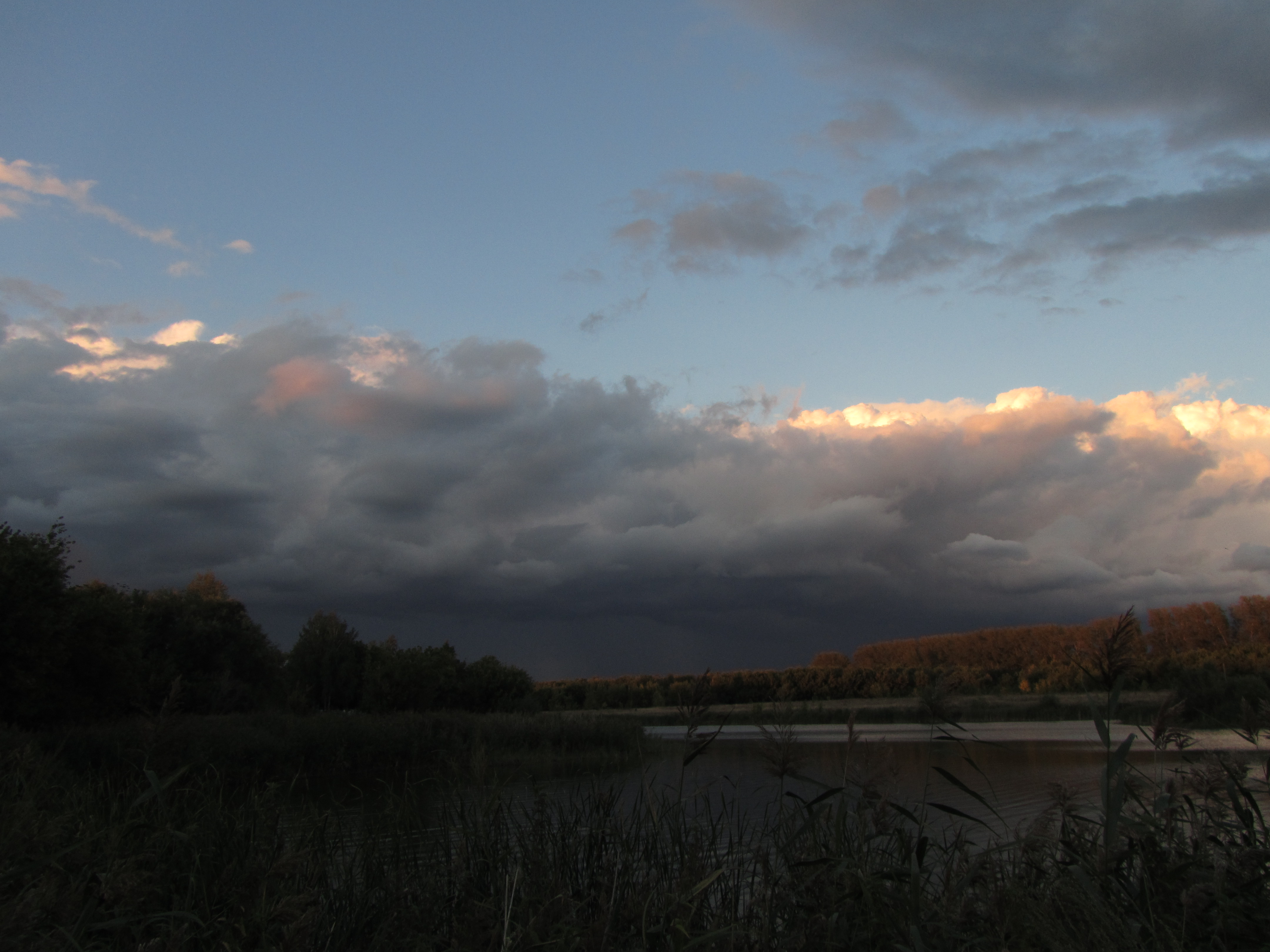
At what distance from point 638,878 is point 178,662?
4031cm

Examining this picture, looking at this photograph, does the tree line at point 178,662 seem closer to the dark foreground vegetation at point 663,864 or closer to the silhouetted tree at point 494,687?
the silhouetted tree at point 494,687

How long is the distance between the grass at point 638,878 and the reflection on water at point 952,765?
0.18 m

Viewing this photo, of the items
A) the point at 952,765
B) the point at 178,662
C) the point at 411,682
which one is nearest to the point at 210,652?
the point at 178,662

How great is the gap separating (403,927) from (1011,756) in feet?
79.6

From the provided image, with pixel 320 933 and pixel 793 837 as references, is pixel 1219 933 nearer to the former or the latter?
pixel 793 837

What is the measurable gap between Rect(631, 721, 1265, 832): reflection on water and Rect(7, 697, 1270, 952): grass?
180 millimetres

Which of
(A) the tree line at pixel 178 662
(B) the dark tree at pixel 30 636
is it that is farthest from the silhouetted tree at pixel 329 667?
→ (B) the dark tree at pixel 30 636

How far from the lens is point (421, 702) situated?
39781 millimetres

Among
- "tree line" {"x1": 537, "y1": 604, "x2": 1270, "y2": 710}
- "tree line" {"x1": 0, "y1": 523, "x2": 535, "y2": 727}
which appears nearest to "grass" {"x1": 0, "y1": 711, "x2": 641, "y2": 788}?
"tree line" {"x1": 0, "y1": 523, "x2": 535, "y2": 727}

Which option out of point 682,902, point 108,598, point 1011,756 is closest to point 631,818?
point 682,902

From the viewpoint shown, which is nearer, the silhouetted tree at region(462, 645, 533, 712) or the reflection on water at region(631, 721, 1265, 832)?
the reflection on water at region(631, 721, 1265, 832)

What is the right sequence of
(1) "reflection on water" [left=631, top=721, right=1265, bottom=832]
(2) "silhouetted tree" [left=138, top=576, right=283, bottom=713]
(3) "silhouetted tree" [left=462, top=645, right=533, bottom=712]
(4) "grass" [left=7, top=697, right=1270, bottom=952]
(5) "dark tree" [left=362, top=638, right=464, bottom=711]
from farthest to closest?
(3) "silhouetted tree" [left=462, top=645, right=533, bottom=712], (5) "dark tree" [left=362, top=638, right=464, bottom=711], (2) "silhouetted tree" [left=138, top=576, right=283, bottom=713], (1) "reflection on water" [left=631, top=721, right=1265, bottom=832], (4) "grass" [left=7, top=697, right=1270, bottom=952]

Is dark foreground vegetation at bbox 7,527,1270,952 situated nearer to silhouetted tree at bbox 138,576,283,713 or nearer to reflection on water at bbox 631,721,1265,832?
reflection on water at bbox 631,721,1265,832

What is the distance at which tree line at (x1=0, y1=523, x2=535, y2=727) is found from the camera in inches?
830
